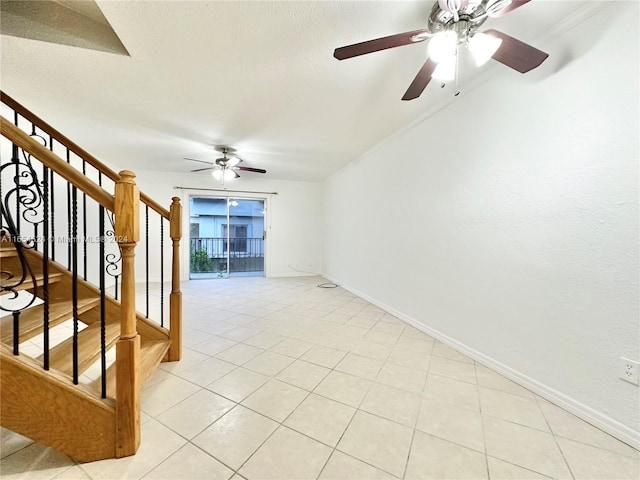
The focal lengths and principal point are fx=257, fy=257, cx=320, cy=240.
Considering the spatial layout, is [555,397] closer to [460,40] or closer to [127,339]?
[460,40]

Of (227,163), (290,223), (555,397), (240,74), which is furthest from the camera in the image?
(290,223)

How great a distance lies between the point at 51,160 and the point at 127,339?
0.83m

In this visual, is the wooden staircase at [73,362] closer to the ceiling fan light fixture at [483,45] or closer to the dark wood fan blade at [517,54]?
the ceiling fan light fixture at [483,45]

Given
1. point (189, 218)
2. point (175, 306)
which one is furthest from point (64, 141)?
point (189, 218)

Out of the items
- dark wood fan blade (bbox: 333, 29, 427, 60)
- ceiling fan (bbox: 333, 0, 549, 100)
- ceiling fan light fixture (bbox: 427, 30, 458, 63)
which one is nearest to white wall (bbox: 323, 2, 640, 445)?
ceiling fan (bbox: 333, 0, 549, 100)

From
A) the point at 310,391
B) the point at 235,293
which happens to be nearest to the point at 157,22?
the point at 310,391

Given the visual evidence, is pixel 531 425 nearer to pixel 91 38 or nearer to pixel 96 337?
pixel 96 337

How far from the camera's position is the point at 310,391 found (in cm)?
171

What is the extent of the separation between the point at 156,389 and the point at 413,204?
2869 millimetres

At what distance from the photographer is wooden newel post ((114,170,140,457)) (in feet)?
3.77

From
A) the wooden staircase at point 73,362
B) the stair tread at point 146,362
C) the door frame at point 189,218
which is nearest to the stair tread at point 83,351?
the wooden staircase at point 73,362

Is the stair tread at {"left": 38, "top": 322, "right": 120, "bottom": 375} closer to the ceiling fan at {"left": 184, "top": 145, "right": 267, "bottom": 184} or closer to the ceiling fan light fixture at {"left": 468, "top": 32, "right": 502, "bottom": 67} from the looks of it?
the ceiling fan light fixture at {"left": 468, "top": 32, "right": 502, "bottom": 67}

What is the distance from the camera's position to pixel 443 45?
1.35 meters

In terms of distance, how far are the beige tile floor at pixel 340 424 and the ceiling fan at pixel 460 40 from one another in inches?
78.7
